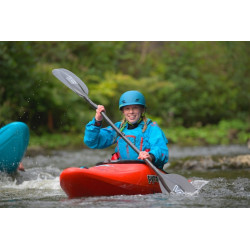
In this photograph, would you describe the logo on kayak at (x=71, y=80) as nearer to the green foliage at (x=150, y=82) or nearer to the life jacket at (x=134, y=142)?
the life jacket at (x=134, y=142)

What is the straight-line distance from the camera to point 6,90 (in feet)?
29.4

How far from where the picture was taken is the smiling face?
13.8 feet

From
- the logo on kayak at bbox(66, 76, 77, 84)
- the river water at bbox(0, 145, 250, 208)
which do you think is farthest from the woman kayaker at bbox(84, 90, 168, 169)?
the logo on kayak at bbox(66, 76, 77, 84)

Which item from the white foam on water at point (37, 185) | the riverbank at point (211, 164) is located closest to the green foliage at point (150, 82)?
the riverbank at point (211, 164)

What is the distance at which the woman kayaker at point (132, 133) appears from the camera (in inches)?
161

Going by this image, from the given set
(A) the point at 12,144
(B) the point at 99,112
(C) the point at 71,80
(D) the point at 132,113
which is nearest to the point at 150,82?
(A) the point at 12,144

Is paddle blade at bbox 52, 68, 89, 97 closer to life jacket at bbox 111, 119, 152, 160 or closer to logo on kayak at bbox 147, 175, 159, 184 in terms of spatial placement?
life jacket at bbox 111, 119, 152, 160

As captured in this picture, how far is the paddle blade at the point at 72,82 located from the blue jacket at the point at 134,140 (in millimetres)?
519

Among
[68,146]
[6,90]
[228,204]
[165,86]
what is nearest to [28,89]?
[6,90]

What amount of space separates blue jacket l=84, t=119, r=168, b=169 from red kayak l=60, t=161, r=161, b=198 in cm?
20

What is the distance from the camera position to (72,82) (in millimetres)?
4727

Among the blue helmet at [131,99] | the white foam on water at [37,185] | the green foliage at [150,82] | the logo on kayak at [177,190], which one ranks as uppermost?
the green foliage at [150,82]

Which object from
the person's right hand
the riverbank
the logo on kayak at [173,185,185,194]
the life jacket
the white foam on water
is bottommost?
the white foam on water

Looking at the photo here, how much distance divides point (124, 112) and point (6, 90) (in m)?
5.24
